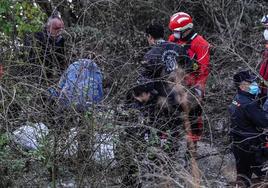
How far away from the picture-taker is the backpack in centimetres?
540

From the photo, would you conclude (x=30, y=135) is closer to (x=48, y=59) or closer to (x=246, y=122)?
(x=48, y=59)

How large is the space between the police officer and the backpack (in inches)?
58.9

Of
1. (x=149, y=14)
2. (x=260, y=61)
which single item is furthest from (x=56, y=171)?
(x=149, y=14)

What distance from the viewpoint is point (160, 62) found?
6621 millimetres

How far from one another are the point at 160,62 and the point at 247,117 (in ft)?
3.32

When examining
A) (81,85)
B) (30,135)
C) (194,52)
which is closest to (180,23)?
(194,52)

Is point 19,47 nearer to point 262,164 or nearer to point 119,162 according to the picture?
point 119,162

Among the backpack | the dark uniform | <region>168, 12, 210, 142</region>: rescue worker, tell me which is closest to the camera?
the backpack

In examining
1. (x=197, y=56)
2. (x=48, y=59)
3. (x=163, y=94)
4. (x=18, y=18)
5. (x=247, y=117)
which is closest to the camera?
(x=48, y=59)

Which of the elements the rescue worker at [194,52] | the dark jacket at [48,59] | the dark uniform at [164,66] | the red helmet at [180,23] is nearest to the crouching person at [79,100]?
the dark jacket at [48,59]

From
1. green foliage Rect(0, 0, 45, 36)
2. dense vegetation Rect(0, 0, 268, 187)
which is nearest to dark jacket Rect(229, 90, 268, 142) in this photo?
dense vegetation Rect(0, 0, 268, 187)

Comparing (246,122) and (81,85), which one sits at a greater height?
(81,85)

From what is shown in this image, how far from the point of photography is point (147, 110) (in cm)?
633

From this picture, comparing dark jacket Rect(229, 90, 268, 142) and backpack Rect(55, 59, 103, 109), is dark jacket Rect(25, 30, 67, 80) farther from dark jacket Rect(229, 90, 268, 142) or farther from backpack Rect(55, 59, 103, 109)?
dark jacket Rect(229, 90, 268, 142)
